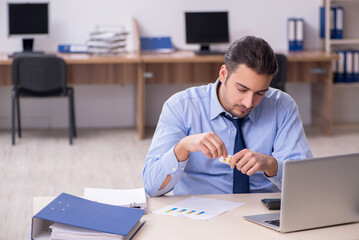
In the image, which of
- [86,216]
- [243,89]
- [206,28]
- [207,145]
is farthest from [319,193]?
[206,28]

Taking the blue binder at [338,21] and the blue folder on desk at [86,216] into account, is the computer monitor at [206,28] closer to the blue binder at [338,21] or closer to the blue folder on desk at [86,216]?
the blue binder at [338,21]

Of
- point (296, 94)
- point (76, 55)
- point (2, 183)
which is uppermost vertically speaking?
A: point (76, 55)

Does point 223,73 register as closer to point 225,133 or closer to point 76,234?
point 225,133

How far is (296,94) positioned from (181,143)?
4.07 meters

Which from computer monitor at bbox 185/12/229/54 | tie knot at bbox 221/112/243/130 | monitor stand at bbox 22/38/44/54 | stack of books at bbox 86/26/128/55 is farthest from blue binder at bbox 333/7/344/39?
tie knot at bbox 221/112/243/130

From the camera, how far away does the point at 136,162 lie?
4262 millimetres

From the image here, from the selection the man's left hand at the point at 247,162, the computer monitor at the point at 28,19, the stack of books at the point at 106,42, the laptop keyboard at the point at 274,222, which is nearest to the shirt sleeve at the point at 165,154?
the man's left hand at the point at 247,162

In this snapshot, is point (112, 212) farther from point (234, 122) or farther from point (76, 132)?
point (76, 132)

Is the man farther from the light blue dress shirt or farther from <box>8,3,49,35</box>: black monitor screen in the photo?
<box>8,3,49,35</box>: black monitor screen

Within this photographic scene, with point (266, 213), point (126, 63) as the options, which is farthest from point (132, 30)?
point (266, 213)

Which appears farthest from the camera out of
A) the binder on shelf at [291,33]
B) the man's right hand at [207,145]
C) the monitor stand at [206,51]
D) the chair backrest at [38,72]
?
the binder on shelf at [291,33]

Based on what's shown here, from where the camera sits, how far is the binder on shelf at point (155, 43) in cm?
531

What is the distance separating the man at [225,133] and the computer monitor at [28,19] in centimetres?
336

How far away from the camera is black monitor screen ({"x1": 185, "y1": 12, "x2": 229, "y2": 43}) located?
518 cm
